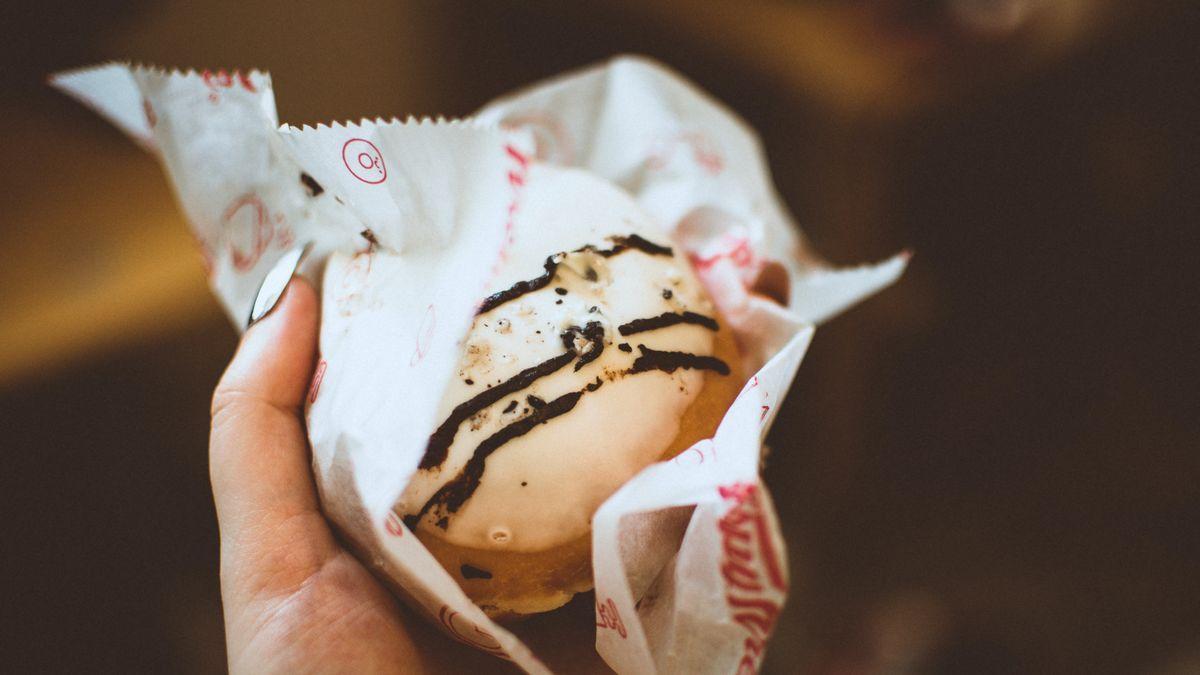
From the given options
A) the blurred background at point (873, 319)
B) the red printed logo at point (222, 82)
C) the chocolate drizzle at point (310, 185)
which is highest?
the red printed logo at point (222, 82)

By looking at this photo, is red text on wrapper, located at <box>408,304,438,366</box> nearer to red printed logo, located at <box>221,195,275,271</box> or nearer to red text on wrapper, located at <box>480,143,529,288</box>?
red text on wrapper, located at <box>480,143,529,288</box>

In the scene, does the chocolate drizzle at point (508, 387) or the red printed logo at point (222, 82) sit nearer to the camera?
the chocolate drizzle at point (508, 387)

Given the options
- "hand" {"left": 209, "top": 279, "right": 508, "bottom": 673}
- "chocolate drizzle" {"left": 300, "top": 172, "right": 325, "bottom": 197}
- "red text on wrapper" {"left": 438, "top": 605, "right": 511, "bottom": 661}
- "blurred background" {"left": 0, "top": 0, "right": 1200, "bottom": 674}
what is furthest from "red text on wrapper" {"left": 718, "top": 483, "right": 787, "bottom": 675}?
"blurred background" {"left": 0, "top": 0, "right": 1200, "bottom": 674}

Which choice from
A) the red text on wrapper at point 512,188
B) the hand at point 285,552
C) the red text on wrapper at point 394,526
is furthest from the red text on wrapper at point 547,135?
the red text on wrapper at point 394,526

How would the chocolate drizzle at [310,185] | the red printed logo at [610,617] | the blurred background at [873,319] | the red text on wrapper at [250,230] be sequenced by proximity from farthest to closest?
the blurred background at [873,319], the red text on wrapper at [250,230], the chocolate drizzle at [310,185], the red printed logo at [610,617]

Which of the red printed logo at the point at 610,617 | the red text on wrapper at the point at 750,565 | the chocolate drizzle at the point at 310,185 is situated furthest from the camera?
the chocolate drizzle at the point at 310,185

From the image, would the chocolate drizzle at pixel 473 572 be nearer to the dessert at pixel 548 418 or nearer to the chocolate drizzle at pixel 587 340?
the dessert at pixel 548 418

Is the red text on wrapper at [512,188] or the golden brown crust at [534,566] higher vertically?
the red text on wrapper at [512,188]

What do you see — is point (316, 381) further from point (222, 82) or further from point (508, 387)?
point (222, 82)
